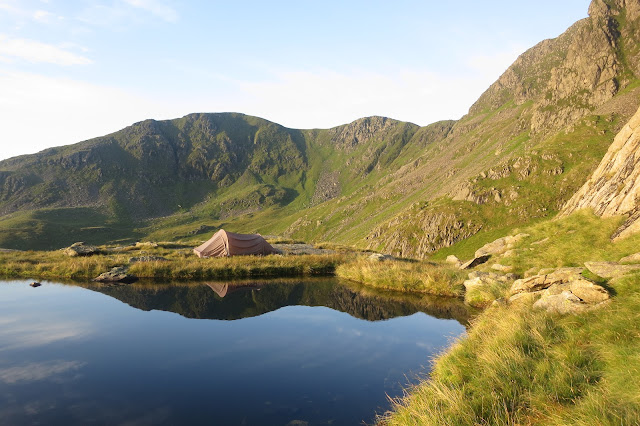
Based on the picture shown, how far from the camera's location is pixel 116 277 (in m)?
29.8

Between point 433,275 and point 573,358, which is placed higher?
point 573,358

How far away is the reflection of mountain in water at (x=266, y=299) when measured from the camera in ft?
65.8

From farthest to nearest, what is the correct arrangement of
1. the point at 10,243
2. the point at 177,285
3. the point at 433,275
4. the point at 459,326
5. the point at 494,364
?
the point at 10,243, the point at 177,285, the point at 433,275, the point at 459,326, the point at 494,364

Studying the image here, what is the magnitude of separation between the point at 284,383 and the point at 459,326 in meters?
10.2

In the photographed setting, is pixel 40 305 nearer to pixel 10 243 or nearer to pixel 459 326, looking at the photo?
pixel 459 326

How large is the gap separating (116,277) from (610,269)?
111 ft

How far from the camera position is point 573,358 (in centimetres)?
862

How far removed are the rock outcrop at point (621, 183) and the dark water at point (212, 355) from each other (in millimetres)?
12817

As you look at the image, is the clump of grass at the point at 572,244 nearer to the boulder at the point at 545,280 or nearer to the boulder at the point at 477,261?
the boulder at the point at 477,261

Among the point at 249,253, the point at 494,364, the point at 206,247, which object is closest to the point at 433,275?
the point at 494,364

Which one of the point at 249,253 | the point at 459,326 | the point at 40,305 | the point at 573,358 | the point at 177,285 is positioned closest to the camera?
the point at 573,358

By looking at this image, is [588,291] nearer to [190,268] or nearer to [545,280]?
[545,280]

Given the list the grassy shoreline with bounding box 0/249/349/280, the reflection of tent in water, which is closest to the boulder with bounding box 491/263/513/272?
the grassy shoreline with bounding box 0/249/349/280

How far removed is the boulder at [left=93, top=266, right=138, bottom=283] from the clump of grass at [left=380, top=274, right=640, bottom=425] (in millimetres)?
27778
